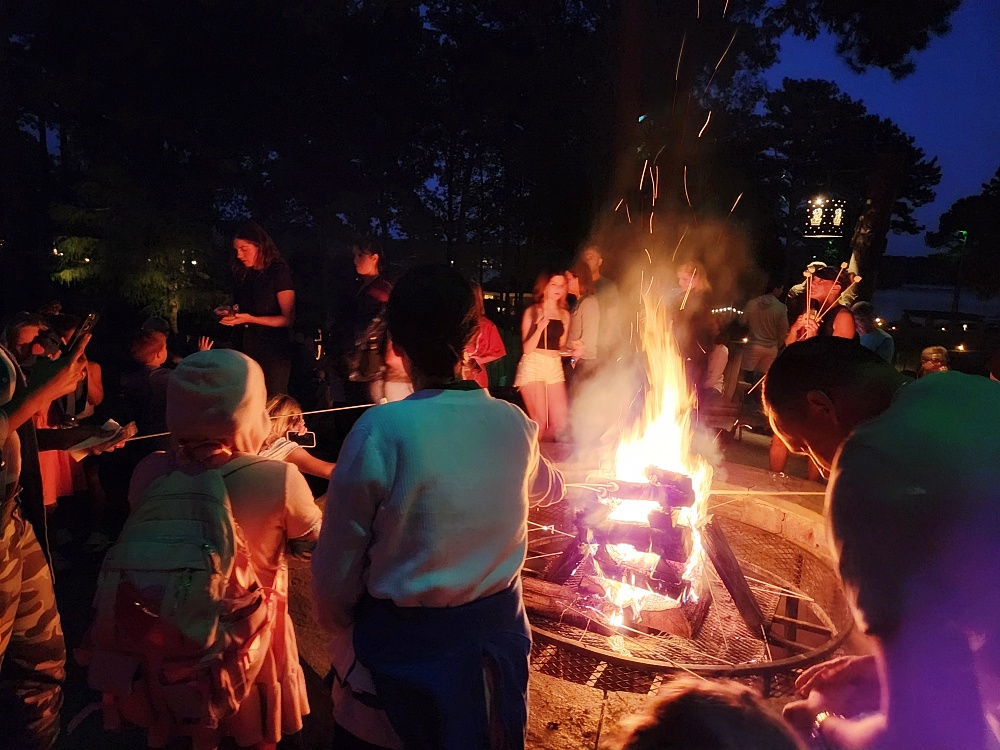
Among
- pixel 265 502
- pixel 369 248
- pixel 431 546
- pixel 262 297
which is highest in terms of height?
pixel 369 248

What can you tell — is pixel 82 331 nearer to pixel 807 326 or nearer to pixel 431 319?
pixel 431 319

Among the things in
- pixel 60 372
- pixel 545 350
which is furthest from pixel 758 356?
pixel 60 372

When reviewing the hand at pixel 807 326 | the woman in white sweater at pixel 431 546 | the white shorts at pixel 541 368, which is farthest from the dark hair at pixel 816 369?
the hand at pixel 807 326

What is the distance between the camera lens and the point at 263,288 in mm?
5945

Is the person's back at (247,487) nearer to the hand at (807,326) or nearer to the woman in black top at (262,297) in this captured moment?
the woman in black top at (262,297)

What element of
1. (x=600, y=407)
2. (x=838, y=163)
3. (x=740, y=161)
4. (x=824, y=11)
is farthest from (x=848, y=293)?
(x=740, y=161)

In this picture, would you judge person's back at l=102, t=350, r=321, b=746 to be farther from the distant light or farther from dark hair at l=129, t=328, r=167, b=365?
the distant light

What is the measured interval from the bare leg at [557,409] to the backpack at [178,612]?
17.2 ft

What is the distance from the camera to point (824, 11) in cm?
1181

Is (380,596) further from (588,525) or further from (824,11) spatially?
(824,11)

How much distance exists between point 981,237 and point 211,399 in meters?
44.5

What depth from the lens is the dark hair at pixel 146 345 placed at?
16.9 ft

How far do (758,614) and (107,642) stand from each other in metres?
3.28

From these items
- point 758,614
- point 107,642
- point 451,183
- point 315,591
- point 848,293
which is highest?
point 451,183
